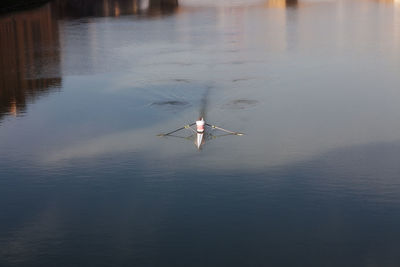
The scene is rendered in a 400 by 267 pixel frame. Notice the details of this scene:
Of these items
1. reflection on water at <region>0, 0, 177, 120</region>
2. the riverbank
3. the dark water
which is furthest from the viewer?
the riverbank

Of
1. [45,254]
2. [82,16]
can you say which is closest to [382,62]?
[45,254]

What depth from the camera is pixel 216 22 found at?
61094 mm

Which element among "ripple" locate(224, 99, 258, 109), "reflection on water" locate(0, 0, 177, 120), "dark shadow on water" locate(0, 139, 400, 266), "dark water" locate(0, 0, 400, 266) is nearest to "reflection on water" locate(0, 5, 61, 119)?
"reflection on water" locate(0, 0, 177, 120)

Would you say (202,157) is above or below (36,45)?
below

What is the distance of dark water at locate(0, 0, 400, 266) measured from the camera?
14438mm

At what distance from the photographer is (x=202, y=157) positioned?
20.1 meters

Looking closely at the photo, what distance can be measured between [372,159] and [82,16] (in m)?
56.2

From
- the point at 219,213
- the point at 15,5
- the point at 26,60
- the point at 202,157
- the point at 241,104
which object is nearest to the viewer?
the point at 219,213

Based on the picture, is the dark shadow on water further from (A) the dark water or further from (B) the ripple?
(B) the ripple

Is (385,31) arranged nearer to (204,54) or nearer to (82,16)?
(204,54)

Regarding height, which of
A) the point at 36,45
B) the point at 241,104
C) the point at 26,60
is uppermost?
the point at 36,45

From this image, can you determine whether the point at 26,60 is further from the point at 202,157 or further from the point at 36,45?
the point at 202,157

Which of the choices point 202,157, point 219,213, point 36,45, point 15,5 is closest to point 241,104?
point 202,157

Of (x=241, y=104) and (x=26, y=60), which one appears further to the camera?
(x=26, y=60)
